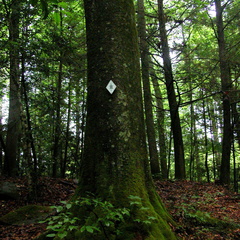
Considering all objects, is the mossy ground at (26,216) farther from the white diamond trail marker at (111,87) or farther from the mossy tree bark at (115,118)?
the white diamond trail marker at (111,87)

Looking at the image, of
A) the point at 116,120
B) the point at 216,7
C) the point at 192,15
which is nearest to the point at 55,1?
the point at 116,120

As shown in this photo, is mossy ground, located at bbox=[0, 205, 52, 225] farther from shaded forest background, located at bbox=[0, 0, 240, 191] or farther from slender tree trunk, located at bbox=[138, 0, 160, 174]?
slender tree trunk, located at bbox=[138, 0, 160, 174]

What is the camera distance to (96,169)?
3467 millimetres

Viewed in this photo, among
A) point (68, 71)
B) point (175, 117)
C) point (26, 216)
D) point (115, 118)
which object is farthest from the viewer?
point (175, 117)

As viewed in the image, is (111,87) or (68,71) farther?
(68,71)

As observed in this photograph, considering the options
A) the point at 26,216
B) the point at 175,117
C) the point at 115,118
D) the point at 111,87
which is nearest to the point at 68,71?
the point at 175,117

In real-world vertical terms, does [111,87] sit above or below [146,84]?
below

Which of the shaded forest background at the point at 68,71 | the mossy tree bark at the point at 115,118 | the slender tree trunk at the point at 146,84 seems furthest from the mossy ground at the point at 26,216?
the slender tree trunk at the point at 146,84

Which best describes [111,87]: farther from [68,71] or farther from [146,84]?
[146,84]

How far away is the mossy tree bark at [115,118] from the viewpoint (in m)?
3.38

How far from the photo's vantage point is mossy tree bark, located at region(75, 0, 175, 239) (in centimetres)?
338

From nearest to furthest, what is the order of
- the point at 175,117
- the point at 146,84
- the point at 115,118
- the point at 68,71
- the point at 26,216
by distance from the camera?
the point at 115,118 < the point at 26,216 < the point at 68,71 < the point at 175,117 < the point at 146,84

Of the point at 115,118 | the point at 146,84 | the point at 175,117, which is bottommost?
the point at 115,118

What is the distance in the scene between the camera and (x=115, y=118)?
3520 mm
